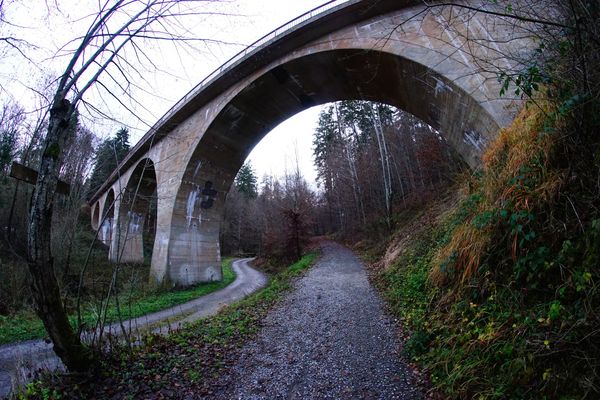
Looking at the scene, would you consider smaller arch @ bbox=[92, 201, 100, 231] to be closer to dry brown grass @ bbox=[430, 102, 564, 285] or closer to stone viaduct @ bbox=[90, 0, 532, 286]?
stone viaduct @ bbox=[90, 0, 532, 286]

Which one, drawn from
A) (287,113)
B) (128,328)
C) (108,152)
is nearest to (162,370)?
(128,328)

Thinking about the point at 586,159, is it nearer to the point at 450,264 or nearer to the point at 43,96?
the point at 450,264

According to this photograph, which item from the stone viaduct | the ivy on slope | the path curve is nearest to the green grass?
the path curve

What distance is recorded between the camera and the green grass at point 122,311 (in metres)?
7.07

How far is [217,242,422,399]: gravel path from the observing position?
10.3 ft

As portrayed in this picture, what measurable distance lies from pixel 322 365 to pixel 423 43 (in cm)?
721

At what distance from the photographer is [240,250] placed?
4069cm

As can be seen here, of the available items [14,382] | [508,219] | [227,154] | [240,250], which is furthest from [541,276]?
[240,250]

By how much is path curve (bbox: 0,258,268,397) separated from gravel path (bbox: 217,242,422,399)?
1.87 meters

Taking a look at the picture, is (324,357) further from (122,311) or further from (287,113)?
(287,113)

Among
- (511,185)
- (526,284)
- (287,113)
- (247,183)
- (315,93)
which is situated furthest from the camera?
(247,183)

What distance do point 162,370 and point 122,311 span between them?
21.0 feet

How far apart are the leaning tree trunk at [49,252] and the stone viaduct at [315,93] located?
1.85 feet

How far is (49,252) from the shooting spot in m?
3.29
